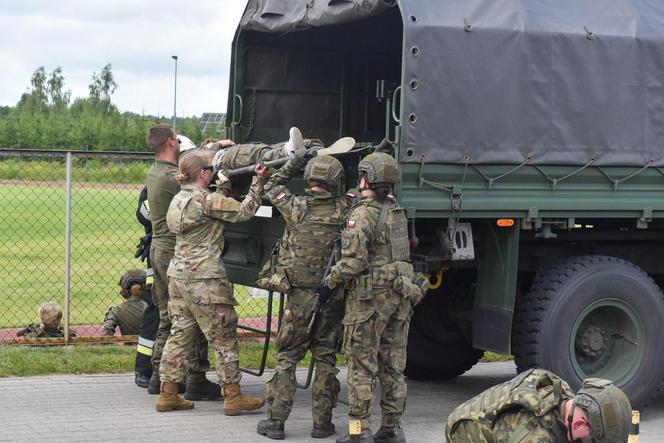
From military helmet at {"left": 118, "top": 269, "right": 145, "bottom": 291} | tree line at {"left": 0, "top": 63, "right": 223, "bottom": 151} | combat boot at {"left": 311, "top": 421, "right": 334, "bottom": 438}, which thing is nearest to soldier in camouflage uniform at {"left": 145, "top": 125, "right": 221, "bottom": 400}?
combat boot at {"left": 311, "top": 421, "right": 334, "bottom": 438}

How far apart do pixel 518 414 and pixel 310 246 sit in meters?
2.10

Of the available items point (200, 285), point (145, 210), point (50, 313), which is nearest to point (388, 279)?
point (200, 285)

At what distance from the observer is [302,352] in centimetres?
738

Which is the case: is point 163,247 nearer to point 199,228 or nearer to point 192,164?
point 199,228

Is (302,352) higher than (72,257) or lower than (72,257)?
higher

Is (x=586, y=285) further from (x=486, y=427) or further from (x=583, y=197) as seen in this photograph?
(x=486, y=427)

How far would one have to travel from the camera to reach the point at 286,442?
7.25m

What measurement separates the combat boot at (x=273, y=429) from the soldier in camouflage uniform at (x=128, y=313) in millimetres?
3929

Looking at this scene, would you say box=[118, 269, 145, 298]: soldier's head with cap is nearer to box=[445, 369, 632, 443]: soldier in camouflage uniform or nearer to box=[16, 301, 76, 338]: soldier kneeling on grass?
box=[16, 301, 76, 338]: soldier kneeling on grass

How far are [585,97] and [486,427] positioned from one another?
3.04 meters

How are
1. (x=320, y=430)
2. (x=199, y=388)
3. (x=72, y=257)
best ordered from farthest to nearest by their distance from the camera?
1. (x=72, y=257)
2. (x=199, y=388)
3. (x=320, y=430)

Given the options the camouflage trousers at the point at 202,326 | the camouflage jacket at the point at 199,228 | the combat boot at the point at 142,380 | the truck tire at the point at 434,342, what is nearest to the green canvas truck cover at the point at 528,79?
the camouflage jacket at the point at 199,228

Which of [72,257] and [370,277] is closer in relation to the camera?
[370,277]

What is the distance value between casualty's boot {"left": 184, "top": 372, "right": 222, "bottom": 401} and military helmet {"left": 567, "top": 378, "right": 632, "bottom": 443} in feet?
11.7
